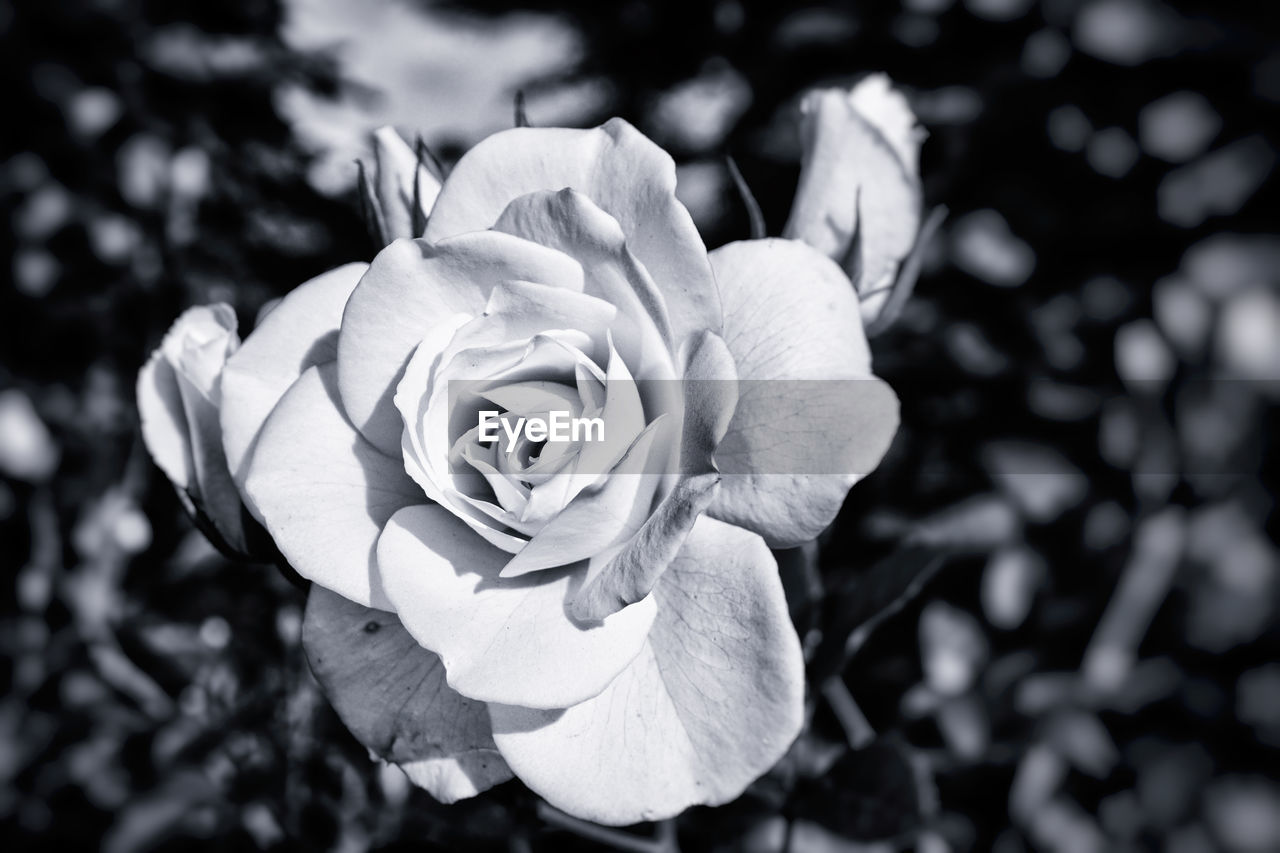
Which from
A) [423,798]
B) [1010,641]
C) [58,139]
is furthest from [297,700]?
[58,139]

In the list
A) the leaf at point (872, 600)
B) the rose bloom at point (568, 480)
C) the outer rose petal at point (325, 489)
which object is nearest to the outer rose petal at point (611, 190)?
the rose bloom at point (568, 480)

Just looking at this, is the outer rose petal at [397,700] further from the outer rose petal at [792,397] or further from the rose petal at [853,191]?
the rose petal at [853,191]

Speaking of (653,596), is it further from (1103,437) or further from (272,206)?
(272,206)

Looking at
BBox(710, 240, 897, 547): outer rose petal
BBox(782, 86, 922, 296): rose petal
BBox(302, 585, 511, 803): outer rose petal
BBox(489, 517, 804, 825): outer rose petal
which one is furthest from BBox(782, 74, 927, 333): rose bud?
BBox(302, 585, 511, 803): outer rose petal

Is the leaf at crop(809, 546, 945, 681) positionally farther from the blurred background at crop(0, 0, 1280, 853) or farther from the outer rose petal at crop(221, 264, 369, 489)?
the outer rose petal at crop(221, 264, 369, 489)

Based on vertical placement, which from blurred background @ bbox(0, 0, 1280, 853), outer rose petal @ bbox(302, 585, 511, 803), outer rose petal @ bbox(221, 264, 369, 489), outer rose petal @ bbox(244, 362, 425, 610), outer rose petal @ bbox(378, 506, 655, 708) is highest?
outer rose petal @ bbox(221, 264, 369, 489)

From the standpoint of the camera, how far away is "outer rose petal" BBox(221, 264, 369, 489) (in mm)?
508

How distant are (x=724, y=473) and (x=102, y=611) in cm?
103

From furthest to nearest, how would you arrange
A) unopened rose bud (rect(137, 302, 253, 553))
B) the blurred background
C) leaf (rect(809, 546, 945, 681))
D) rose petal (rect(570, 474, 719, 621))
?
the blurred background → leaf (rect(809, 546, 945, 681)) → unopened rose bud (rect(137, 302, 253, 553)) → rose petal (rect(570, 474, 719, 621))

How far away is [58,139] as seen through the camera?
152 cm

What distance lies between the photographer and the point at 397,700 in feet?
1.64

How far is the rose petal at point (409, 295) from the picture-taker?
46 cm

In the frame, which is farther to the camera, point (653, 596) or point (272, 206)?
point (272, 206)

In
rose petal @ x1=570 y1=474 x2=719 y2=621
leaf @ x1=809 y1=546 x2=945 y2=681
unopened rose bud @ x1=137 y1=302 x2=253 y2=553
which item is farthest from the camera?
leaf @ x1=809 y1=546 x2=945 y2=681
